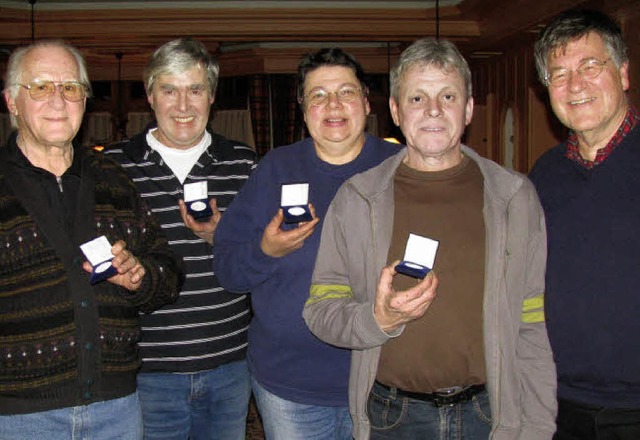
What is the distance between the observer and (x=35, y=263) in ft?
5.50

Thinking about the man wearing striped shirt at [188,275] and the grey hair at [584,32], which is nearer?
the grey hair at [584,32]

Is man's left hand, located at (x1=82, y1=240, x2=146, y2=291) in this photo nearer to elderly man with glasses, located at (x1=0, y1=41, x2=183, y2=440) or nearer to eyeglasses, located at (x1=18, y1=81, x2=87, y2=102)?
elderly man with glasses, located at (x1=0, y1=41, x2=183, y2=440)

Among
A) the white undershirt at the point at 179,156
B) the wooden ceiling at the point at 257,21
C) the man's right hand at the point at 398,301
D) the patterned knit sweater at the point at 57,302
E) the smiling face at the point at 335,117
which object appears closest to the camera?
the man's right hand at the point at 398,301

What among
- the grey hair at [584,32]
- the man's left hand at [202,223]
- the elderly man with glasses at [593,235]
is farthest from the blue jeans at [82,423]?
the grey hair at [584,32]

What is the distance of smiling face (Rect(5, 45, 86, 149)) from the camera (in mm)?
1756

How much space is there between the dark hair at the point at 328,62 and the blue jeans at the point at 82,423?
113 centimetres

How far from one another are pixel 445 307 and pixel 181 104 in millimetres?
1176

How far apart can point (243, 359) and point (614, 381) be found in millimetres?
1235

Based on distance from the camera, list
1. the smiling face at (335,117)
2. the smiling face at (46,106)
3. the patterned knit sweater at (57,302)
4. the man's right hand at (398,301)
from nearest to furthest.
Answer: the man's right hand at (398,301) < the patterned knit sweater at (57,302) < the smiling face at (46,106) < the smiling face at (335,117)

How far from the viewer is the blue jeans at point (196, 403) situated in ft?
7.25

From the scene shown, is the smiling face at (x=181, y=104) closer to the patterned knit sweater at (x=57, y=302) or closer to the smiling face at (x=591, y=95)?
the patterned knit sweater at (x=57, y=302)

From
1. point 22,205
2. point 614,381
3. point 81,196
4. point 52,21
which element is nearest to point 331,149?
point 81,196

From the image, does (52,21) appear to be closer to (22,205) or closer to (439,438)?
(22,205)

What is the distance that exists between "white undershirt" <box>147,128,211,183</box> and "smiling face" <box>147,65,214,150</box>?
31 mm
